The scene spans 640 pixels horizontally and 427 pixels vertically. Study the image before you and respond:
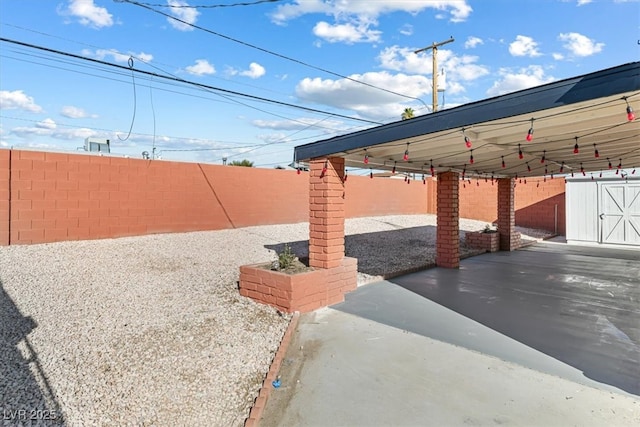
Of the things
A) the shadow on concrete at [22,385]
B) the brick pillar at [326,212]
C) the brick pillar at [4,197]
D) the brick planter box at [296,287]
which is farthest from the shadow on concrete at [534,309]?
the brick pillar at [4,197]

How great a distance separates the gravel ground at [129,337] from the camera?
2516 millimetres

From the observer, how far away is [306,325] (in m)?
4.04

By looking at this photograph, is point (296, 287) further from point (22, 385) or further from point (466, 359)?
point (22, 385)

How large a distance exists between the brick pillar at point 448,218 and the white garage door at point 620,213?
765 cm

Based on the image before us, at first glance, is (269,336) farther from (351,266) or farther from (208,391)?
(351,266)

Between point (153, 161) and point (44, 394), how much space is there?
7633mm

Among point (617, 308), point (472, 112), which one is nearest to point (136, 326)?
point (472, 112)

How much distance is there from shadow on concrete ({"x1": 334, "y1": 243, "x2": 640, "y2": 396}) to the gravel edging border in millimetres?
1026

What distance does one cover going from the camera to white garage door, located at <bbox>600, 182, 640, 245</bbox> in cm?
1098

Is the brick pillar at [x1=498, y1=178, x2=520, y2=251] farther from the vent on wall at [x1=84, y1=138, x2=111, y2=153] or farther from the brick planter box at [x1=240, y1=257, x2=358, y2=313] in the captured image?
the vent on wall at [x1=84, y1=138, x2=111, y2=153]

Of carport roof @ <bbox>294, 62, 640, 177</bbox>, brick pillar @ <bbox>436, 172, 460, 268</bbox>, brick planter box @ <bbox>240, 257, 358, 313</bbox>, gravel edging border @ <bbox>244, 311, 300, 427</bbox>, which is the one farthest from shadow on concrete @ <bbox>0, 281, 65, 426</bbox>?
brick pillar @ <bbox>436, 172, 460, 268</bbox>

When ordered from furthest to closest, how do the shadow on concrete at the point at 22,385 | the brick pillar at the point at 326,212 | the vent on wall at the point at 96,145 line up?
the vent on wall at the point at 96,145 → the brick pillar at the point at 326,212 → the shadow on concrete at the point at 22,385

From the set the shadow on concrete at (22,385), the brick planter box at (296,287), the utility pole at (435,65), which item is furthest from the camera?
the utility pole at (435,65)

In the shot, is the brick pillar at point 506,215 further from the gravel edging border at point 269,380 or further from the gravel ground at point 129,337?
the gravel edging border at point 269,380
